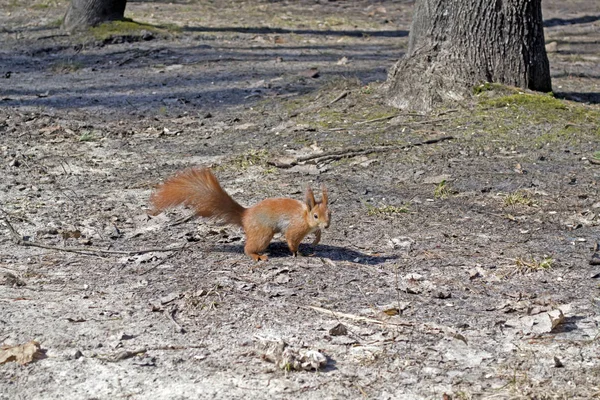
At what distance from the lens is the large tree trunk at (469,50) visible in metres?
6.73

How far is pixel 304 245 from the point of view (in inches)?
182

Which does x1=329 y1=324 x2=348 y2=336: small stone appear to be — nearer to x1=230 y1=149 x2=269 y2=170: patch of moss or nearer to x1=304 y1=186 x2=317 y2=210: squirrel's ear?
x1=304 y1=186 x2=317 y2=210: squirrel's ear

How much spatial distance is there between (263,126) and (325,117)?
0.52 metres

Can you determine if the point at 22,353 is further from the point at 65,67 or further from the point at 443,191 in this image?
the point at 65,67

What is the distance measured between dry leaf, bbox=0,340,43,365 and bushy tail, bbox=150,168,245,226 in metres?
1.14

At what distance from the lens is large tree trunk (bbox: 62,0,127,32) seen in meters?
11.3

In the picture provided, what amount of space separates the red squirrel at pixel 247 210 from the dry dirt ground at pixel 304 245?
5.5 inches

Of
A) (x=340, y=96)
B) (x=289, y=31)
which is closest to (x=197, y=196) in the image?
(x=340, y=96)

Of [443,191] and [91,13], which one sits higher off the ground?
[91,13]

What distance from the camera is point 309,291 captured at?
3.96m

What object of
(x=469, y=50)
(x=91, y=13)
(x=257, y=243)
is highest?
(x=469, y=50)

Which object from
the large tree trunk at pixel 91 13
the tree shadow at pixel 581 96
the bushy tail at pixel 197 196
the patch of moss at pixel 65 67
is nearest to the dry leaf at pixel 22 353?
the bushy tail at pixel 197 196

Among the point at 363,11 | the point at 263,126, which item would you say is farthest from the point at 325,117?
the point at 363,11

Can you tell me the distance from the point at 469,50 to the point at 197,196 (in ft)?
10.8
